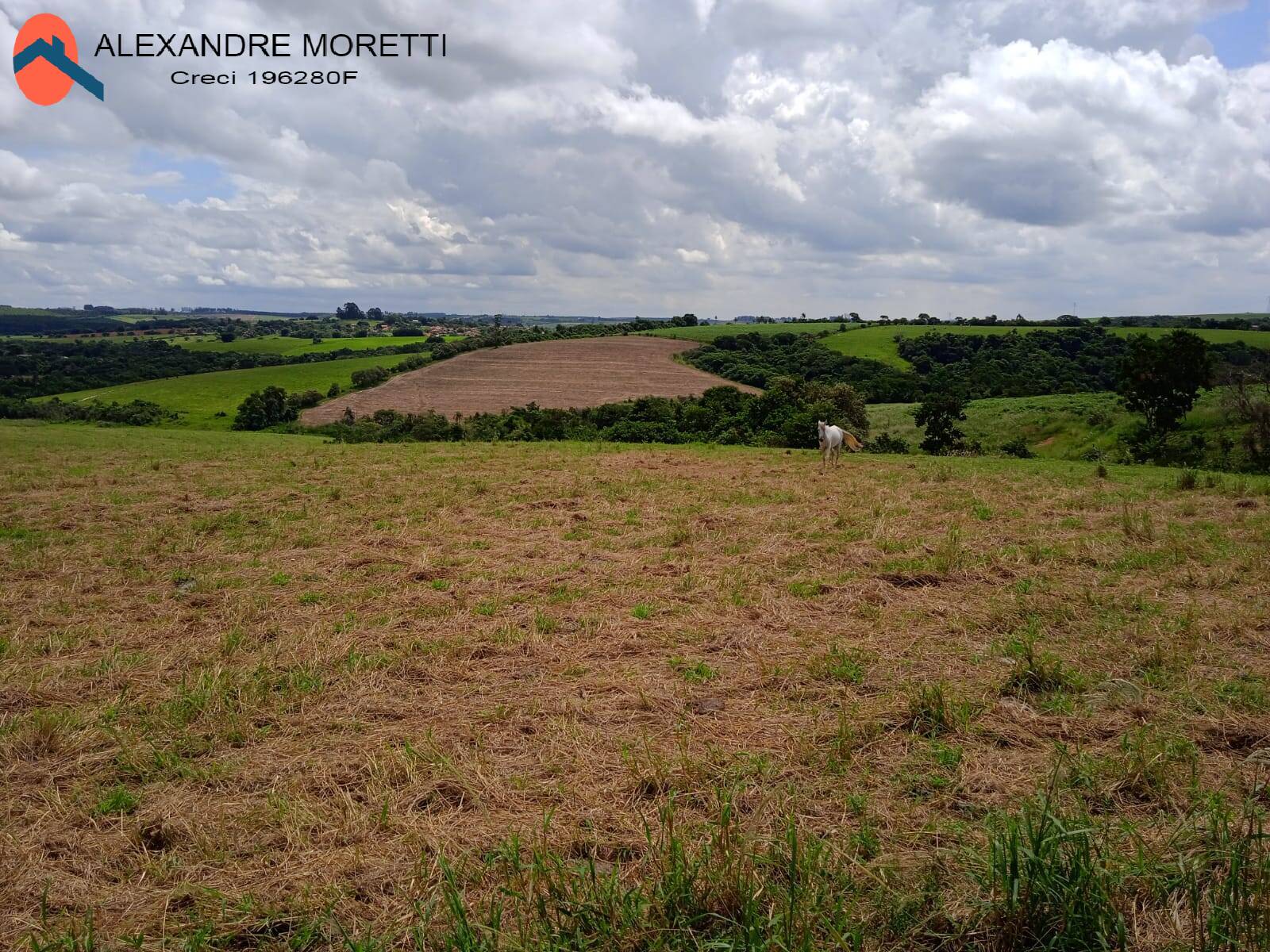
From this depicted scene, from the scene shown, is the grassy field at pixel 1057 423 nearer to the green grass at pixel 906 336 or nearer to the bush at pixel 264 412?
the green grass at pixel 906 336

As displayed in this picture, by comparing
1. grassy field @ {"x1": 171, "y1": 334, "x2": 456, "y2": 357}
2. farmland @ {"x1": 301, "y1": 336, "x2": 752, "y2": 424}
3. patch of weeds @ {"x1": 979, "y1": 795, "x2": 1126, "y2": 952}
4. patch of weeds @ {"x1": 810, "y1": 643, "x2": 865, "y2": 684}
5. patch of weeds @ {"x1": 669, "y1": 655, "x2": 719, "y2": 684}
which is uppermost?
grassy field @ {"x1": 171, "y1": 334, "x2": 456, "y2": 357}

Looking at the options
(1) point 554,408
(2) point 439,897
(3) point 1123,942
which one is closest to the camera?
(3) point 1123,942

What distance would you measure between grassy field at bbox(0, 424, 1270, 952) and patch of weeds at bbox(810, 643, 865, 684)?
31 mm

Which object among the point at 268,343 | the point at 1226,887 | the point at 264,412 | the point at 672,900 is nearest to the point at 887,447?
the point at 1226,887

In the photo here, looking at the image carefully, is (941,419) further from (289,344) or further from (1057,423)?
(289,344)

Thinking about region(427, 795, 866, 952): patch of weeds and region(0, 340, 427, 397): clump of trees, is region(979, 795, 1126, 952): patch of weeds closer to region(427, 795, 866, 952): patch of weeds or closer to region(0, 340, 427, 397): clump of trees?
region(427, 795, 866, 952): patch of weeds

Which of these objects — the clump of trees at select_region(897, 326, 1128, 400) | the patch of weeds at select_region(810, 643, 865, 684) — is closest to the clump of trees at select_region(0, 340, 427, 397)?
the clump of trees at select_region(897, 326, 1128, 400)

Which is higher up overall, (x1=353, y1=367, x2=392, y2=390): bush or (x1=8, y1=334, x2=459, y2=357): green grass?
(x1=8, y1=334, x2=459, y2=357): green grass

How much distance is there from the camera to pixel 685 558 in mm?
9859

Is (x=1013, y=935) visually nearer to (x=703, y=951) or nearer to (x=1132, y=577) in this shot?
(x=703, y=951)

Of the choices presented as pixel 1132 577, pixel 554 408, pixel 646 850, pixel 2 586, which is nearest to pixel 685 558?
pixel 1132 577

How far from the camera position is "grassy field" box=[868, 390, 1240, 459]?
32.2m

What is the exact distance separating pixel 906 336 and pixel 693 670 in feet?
301

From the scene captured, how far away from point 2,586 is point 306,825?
302 inches
